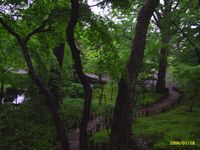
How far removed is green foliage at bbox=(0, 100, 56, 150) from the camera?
402 inches

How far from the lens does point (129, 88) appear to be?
1283 cm

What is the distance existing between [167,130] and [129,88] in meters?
4.43

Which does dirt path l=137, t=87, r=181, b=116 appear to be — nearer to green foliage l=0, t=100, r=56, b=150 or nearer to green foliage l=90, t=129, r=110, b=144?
green foliage l=90, t=129, r=110, b=144

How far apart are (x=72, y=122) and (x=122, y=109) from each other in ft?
21.0

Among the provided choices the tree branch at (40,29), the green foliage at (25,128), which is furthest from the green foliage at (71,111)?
the tree branch at (40,29)

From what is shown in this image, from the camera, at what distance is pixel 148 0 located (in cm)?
1272

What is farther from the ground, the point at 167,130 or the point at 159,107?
the point at 159,107

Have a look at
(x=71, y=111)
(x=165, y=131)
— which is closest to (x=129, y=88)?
(x=165, y=131)

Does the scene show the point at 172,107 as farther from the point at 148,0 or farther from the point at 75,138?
the point at 148,0

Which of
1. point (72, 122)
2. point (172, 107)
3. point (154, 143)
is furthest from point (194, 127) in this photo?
point (172, 107)

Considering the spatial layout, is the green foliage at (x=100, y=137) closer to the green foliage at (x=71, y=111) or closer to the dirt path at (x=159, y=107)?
the green foliage at (x=71, y=111)

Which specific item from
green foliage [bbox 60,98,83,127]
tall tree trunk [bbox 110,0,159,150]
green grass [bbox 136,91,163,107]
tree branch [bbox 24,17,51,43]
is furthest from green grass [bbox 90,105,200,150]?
green grass [bbox 136,91,163,107]

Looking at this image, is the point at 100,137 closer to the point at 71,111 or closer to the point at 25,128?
the point at 25,128

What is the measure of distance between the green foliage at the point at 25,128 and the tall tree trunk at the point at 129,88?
9.82 feet
